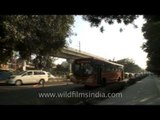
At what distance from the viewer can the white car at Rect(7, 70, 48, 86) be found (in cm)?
3603

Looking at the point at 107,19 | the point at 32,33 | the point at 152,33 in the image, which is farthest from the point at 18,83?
the point at 107,19

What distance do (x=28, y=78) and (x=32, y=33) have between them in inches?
264

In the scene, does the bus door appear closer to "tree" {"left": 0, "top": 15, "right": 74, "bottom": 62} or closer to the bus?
the bus

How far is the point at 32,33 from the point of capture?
33.1 meters

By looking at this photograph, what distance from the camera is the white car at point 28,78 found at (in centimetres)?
3603

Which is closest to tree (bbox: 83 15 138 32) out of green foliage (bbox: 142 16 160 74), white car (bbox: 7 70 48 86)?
green foliage (bbox: 142 16 160 74)

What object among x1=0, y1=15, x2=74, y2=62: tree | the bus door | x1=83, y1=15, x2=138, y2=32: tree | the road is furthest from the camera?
x1=0, y1=15, x2=74, y2=62: tree

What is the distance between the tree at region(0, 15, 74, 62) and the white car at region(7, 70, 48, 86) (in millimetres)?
2049

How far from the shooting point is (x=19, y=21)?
1136 inches

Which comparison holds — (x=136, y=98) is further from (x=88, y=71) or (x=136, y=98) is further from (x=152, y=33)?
(x=152, y=33)
